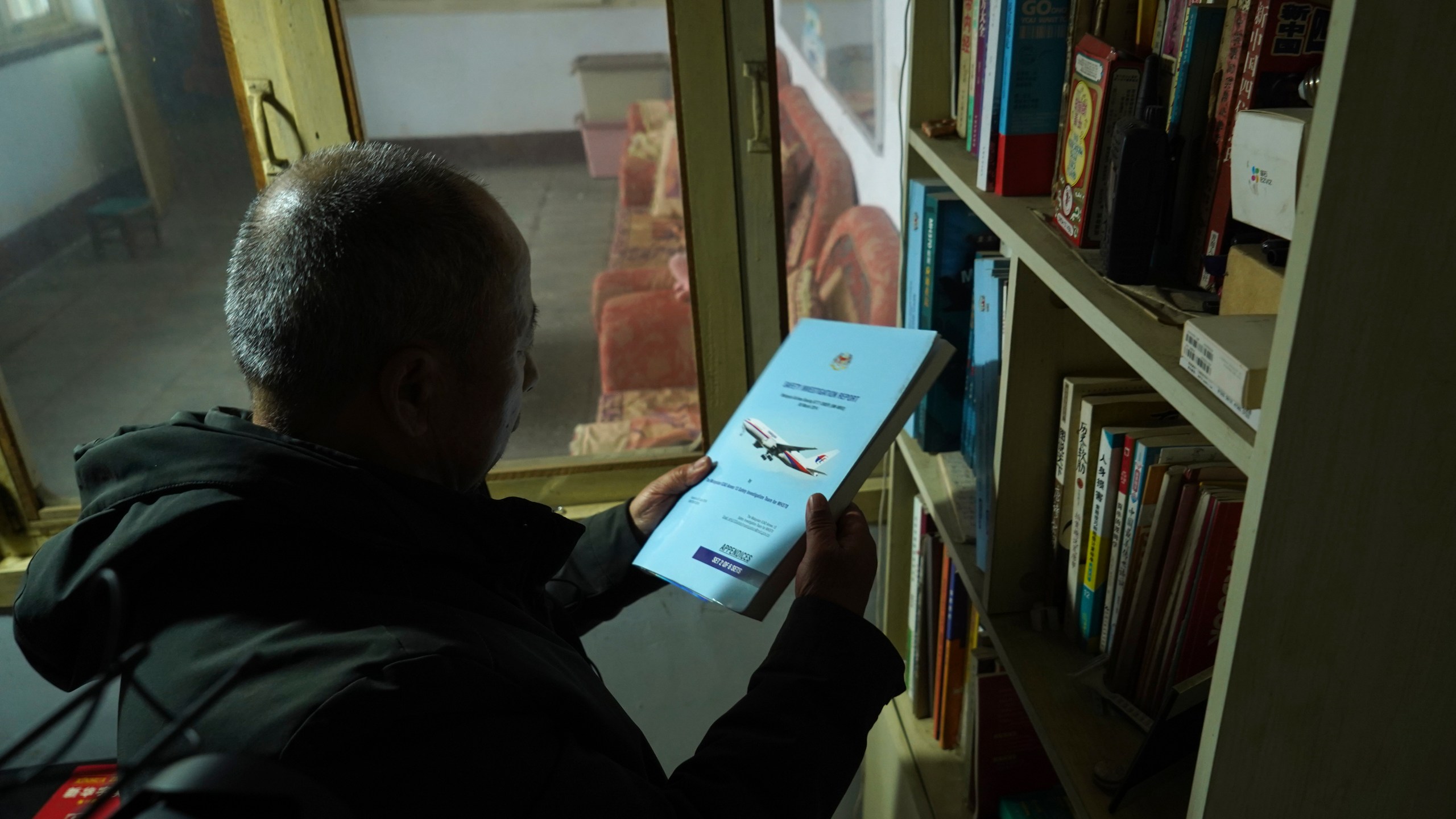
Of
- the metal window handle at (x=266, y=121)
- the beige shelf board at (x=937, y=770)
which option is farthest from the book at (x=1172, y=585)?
the metal window handle at (x=266, y=121)

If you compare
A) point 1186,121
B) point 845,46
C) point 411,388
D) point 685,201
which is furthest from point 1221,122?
point 845,46

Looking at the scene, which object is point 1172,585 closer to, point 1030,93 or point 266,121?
point 1030,93

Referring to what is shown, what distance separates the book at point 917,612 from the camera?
148 centimetres

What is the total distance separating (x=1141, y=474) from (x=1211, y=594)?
12cm

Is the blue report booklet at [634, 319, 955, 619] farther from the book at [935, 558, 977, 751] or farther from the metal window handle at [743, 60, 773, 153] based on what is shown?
the metal window handle at [743, 60, 773, 153]

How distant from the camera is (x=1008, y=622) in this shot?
1108 mm

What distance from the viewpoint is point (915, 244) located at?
1328 mm

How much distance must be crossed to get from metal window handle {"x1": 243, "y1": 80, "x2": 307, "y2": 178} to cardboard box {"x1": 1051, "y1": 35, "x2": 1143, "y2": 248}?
4.05 feet

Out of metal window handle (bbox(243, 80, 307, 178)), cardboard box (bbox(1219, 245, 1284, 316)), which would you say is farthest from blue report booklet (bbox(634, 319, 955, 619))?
metal window handle (bbox(243, 80, 307, 178))

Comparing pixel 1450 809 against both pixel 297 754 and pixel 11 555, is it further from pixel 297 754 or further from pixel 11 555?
pixel 11 555

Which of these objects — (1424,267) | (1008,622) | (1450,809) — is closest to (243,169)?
(1008,622)

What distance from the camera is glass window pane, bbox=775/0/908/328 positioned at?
183cm

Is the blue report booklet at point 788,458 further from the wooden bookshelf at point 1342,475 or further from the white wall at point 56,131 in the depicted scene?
the white wall at point 56,131

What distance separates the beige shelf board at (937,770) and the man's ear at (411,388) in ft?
3.13
